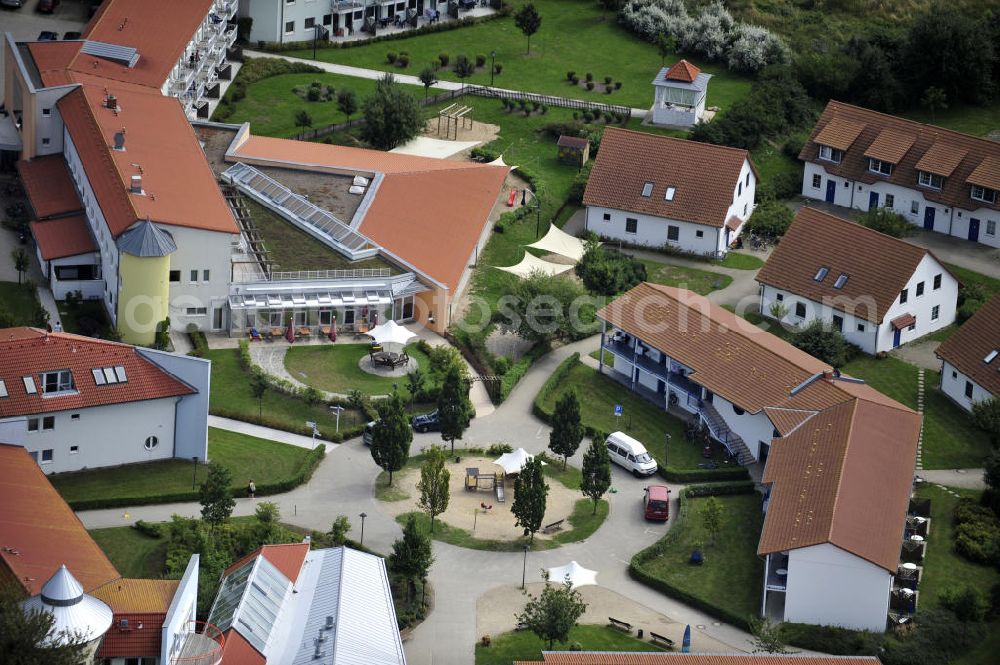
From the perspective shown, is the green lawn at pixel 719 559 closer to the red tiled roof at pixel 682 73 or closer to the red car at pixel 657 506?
the red car at pixel 657 506

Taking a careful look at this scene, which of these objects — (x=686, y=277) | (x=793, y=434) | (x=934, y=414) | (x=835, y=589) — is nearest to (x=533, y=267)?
(x=686, y=277)

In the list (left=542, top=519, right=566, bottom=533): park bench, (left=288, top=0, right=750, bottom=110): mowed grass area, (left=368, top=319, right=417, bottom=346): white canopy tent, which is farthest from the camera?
(left=288, top=0, right=750, bottom=110): mowed grass area

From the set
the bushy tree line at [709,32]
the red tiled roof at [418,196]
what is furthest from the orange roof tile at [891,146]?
the red tiled roof at [418,196]

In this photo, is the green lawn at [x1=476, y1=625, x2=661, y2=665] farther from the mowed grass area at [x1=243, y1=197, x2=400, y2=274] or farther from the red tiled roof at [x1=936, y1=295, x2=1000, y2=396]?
the mowed grass area at [x1=243, y1=197, x2=400, y2=274]

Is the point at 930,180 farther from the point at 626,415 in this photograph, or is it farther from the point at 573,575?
the point at 573,575

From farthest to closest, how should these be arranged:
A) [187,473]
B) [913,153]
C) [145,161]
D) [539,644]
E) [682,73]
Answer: [682,73], [913,153], [145,161], [187,473], [539,644]

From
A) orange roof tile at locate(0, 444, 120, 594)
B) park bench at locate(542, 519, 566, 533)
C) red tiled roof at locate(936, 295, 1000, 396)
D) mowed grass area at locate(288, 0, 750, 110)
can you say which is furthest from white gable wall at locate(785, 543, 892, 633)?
mowed grass area at locate(288, 0, 750, 110)

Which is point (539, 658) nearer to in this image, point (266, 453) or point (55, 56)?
point (266, 453)
